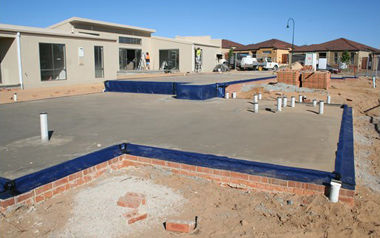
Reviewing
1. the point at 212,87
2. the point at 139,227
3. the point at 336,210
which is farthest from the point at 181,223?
the point at 212,87

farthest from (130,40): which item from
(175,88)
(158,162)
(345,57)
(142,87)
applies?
(345,57)

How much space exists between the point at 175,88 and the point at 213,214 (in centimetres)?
1178

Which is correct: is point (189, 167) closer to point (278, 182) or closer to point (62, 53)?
point (278, 182)

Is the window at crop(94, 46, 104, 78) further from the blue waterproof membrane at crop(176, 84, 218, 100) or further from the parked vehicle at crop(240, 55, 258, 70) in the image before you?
the parked vehicle at crop(240, 55, 258, 70)

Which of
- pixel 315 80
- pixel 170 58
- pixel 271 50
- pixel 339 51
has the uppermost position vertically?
pixel 271 50

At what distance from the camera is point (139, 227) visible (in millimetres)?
3885

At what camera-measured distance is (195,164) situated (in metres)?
5.39

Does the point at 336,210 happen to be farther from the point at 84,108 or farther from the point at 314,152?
the point at 84,108

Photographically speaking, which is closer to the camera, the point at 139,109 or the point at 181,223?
the point at 181,223

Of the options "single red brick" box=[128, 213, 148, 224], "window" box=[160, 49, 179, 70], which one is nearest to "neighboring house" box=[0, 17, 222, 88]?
"window" box=[160, 49, 179, 70]

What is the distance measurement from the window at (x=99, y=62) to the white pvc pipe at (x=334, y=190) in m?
22.0

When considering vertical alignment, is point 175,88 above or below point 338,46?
below

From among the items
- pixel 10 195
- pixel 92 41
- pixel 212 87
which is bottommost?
pixel 10 195

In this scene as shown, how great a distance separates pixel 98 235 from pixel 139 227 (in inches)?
17.8
